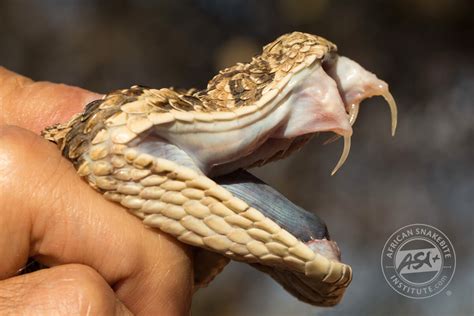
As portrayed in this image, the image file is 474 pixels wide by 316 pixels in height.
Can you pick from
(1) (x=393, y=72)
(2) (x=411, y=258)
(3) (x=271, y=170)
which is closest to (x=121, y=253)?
(2) (x=411, y=258)

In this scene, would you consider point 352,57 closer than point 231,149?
No

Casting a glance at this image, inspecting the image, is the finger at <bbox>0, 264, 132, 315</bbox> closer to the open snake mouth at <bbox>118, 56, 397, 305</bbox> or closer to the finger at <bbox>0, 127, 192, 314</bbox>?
the finger at <bbox>0, 127, 192, 314</bbox>


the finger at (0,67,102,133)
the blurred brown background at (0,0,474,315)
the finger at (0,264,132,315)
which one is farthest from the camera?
the blurred brown background at (0,0,474,315)

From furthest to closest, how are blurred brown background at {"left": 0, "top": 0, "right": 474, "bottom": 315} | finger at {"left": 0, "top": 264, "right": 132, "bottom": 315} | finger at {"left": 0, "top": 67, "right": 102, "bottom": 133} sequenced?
blurred brown background at {"left": 0, "top": 0, "right": 474, "bottom": 315}, finger at {"left": 0, "top": 67, "right": 102, "bottom": 133}, finger at {"left": 0, "top": 264, "right": 132, "bottom": 315}

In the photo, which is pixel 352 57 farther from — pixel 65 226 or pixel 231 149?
pixel 65 226

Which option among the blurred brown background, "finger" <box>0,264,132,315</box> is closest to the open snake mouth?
"finger" <box>0,264,132,315</box>

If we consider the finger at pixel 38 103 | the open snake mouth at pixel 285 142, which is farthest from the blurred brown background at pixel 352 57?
the open snake mouth at pixel 285 142

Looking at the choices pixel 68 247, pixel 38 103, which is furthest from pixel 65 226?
pixel 38 103
